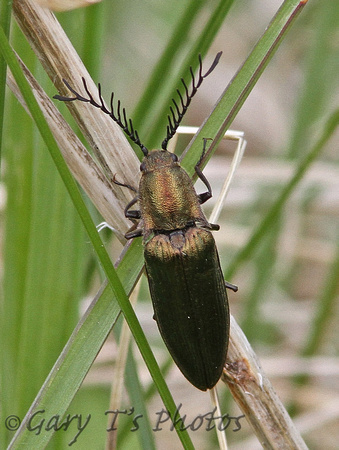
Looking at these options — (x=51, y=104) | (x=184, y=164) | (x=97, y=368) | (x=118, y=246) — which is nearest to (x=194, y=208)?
(x=184, y=164)

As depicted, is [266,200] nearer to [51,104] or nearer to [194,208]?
[194,208]

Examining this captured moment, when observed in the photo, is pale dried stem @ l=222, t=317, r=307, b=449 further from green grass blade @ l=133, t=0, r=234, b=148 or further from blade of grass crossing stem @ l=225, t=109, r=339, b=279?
green grass blade @ l=133, t=0, r=234, b=148

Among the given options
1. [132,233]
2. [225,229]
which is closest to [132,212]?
[132,233]

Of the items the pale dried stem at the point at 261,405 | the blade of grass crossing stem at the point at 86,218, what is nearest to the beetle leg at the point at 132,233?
the blade of grass crossing stem at the point at 86,218

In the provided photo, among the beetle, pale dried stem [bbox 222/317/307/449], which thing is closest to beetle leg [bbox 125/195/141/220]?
the beetle

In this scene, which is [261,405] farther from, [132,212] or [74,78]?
[74,78]

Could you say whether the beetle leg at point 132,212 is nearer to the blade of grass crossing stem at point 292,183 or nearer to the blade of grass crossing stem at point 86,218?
the blade of grass crossing stem at point 86,218
